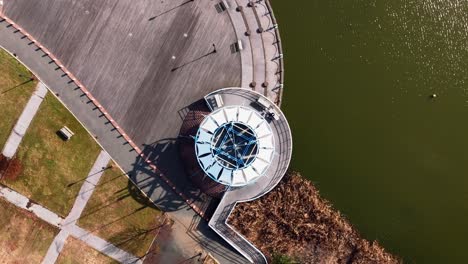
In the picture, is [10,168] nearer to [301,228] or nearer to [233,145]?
[233,145]

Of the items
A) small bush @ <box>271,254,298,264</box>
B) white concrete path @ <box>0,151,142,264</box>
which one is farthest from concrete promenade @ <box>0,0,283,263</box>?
small bush @ <box>271,254,298,264</box>

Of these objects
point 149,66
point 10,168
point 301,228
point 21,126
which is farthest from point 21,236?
point 301,228

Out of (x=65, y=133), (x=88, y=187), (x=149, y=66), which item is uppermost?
(x=149, y=66)

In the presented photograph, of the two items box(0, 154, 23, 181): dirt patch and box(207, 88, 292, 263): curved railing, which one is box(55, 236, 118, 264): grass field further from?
box(207, 88, 292, 263): curved railing

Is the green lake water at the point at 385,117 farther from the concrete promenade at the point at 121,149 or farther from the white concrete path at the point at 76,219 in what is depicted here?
the white concrete path at the point at 76,219

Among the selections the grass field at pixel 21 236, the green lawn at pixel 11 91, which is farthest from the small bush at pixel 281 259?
the green lawn at pixel 11 91

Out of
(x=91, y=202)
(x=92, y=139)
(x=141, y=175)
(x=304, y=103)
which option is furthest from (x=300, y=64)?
(x=91, y=202)

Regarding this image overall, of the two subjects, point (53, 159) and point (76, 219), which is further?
point (76, 219)
